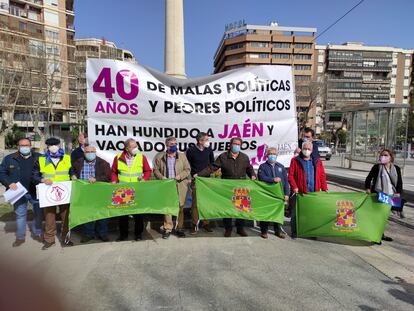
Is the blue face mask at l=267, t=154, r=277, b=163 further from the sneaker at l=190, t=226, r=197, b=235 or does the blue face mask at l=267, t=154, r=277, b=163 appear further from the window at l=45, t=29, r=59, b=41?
the window at l=45, t=29, r=59, b=41

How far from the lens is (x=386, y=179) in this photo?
5.41m

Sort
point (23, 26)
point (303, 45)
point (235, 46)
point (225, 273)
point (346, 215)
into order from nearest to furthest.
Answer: point (225, 273) → point (346, 215) → point (23, 26) → point (303, 45) → point (235, 46)

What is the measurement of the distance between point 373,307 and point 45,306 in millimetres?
3282

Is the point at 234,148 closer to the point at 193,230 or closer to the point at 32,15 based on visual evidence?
the point at 193,230

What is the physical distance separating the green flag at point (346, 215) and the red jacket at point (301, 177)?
197mm

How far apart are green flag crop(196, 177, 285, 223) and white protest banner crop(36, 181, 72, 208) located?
212 centimetres

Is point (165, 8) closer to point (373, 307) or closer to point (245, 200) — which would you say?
point (245, 200)

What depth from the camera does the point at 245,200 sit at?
5449 millimetres

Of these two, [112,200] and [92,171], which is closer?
[112,200]

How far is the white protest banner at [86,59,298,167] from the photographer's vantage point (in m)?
5.59

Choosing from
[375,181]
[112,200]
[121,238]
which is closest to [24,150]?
[112,200]

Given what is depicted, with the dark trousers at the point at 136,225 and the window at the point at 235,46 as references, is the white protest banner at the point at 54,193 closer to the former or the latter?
the dark trousers at the point at 136,225

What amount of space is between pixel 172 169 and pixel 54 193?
1.92m

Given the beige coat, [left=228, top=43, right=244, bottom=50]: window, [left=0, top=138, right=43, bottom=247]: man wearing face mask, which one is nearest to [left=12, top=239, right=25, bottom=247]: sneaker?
[left=0, top=138, right=43, bottom=247]: man wearing face mask
